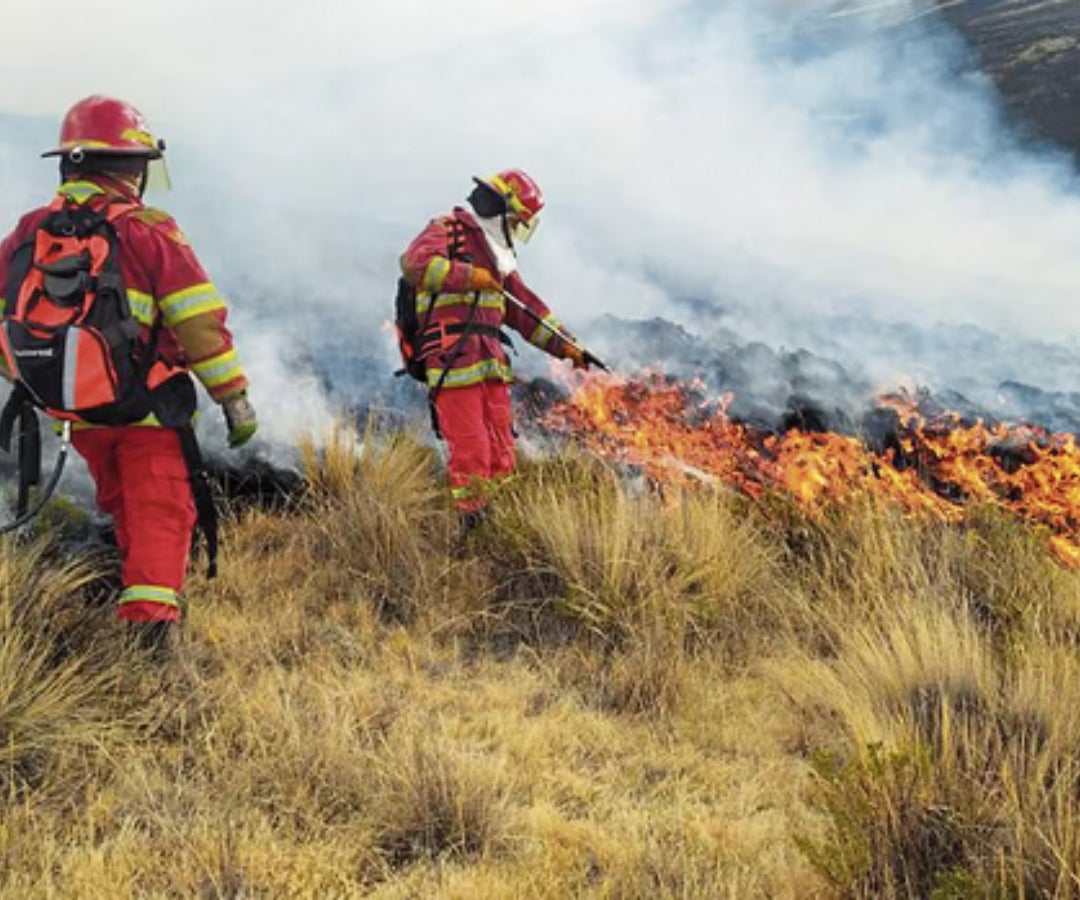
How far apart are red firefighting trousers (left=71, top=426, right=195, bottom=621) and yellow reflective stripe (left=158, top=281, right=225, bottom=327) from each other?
1.39 ft

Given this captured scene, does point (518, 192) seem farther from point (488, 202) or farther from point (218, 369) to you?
point (218, 369)

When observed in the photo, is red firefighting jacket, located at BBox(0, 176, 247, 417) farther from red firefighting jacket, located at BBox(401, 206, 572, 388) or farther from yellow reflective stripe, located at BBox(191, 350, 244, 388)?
red firefighting jacket, located at BBox(401, 206, 572, 388)

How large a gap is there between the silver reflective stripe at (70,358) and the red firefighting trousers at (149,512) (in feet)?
1.07

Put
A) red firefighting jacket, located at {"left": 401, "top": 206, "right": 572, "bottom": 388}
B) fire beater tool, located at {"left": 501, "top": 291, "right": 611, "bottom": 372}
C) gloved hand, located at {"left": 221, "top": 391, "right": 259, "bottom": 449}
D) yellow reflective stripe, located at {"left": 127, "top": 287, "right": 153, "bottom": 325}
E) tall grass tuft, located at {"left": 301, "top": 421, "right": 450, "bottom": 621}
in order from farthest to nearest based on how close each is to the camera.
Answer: fire beater tool, located at {"left": 501, "top": 291, "right": 611, "bottom": 372}
red firefighting jacket, located at {"left": 401, "top": 206, "right": 572, "bottom": 388}
tall grass tuft, located at {"left": 301, "top": 421, "right": 450, "bottom": 621}
gloved hand, located at {"left": 221, "top": 391, "right": 259, "bottom": 449}
yellow reflective stripe, located at {"left": 127, "top": 287, "right": 153, "bottom": 325}

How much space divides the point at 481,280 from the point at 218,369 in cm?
212

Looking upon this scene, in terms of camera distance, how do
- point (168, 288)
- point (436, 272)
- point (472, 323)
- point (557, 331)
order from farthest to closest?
point (557, 331) < point (472, 323) < point (436, 272) < point (168, 288)

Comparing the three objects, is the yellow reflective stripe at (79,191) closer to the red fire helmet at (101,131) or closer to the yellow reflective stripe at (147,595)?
the red fire helmet at (101,131)

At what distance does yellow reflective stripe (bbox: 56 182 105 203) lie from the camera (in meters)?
3.52

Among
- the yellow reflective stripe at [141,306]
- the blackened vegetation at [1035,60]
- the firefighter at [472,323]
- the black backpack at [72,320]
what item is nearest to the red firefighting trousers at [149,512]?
the black backpack at [72,320]

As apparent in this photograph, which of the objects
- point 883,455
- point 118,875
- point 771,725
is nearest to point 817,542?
point 883,455

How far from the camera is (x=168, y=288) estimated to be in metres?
3.47

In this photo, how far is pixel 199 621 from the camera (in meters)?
4.11

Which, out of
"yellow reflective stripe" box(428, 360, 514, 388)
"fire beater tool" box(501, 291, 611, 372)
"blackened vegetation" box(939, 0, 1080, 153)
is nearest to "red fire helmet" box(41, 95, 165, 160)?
"yellow reflective stripe" box(428, 360, 514, 388)

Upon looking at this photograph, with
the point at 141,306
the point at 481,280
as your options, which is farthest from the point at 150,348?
the point at 481,280
